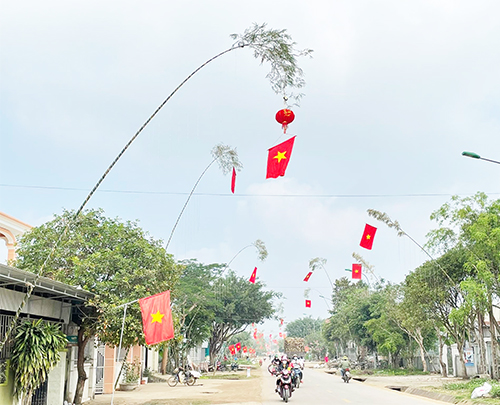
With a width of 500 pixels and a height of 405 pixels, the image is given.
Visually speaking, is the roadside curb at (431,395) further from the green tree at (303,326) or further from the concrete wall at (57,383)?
A: the green tree at (303,326)

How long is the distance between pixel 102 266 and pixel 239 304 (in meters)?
34.2

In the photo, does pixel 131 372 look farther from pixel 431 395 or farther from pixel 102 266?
pixel 431 395

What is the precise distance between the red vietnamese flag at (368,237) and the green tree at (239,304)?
→ 2456 cm

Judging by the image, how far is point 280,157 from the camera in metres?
11.7

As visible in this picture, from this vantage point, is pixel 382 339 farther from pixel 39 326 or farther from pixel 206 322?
pixel 39 326

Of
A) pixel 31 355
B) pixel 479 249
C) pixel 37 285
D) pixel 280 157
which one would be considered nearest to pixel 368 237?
pixel 479 249

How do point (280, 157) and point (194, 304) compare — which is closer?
point (280, 157)

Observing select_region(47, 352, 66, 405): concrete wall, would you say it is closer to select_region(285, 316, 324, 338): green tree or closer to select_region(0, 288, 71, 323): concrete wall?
select_region(0, 288, 71, 323): concrete wall

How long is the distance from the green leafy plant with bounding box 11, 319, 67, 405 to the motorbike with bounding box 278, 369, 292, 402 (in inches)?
324

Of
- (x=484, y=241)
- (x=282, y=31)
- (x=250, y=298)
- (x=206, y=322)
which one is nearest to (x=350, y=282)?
(x=250, y=298)

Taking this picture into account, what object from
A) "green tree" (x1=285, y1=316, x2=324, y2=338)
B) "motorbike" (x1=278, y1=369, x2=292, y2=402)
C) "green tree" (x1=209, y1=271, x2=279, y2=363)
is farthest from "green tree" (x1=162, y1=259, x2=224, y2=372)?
"green tree" (x1=285, y1=316, x2=324, y2=338)

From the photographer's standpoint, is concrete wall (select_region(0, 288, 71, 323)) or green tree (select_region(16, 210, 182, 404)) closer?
concrete wall (select_region(0, 288, 71, 323))

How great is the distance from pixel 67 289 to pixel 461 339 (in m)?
24.3

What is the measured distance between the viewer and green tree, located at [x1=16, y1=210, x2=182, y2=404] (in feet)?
51.9
